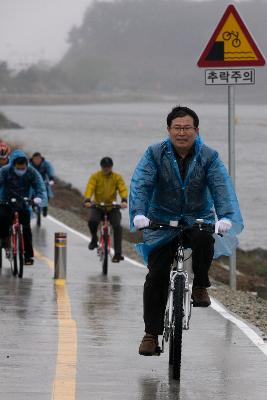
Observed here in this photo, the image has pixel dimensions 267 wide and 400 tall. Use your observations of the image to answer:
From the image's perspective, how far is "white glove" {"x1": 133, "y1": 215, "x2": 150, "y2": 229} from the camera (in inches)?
349

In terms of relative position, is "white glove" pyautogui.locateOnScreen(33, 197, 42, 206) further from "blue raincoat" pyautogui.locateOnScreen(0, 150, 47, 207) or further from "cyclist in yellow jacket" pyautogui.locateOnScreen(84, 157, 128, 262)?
"cyclist in yellow jacket" pyautogui.locateOnScreen(84, 157, 128, 262)

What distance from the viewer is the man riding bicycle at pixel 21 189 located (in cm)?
1703

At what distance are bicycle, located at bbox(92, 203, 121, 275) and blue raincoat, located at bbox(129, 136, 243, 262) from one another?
9662mm

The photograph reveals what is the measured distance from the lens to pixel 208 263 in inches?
362

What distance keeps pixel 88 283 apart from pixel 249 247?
26854 millimetres

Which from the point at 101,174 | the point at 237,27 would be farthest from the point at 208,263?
the point at 101,174

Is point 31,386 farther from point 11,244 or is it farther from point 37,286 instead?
point 11,244

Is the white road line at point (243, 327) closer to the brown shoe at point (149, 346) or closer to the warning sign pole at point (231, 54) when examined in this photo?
the brown shoe at point (149, 346)

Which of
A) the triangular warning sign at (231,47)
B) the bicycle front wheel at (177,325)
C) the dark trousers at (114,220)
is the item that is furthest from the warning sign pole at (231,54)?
the bicycle front wheel at (177,325)

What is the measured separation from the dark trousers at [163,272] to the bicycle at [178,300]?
0.22ft

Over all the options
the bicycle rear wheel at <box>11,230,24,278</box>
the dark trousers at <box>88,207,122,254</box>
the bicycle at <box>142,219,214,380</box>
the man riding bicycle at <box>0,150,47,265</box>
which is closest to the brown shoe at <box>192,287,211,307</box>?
the bicycle at <box>142,219,214,380</box>

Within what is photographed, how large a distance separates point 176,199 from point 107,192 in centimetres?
1052

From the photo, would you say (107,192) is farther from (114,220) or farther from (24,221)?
(24,221)

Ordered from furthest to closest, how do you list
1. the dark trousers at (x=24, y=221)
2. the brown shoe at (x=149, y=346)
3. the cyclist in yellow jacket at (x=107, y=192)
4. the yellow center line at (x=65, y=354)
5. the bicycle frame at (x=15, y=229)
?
1. the cyclist in yellow jacket at (x=107, y=192)
2. the dark trousers at (x=24, y=221)
3. the bicycle frame at (x=15, y=229)
4. the brown shoe at (x=149, y=346)
5. the yellow center line at (x=65, y=354)
